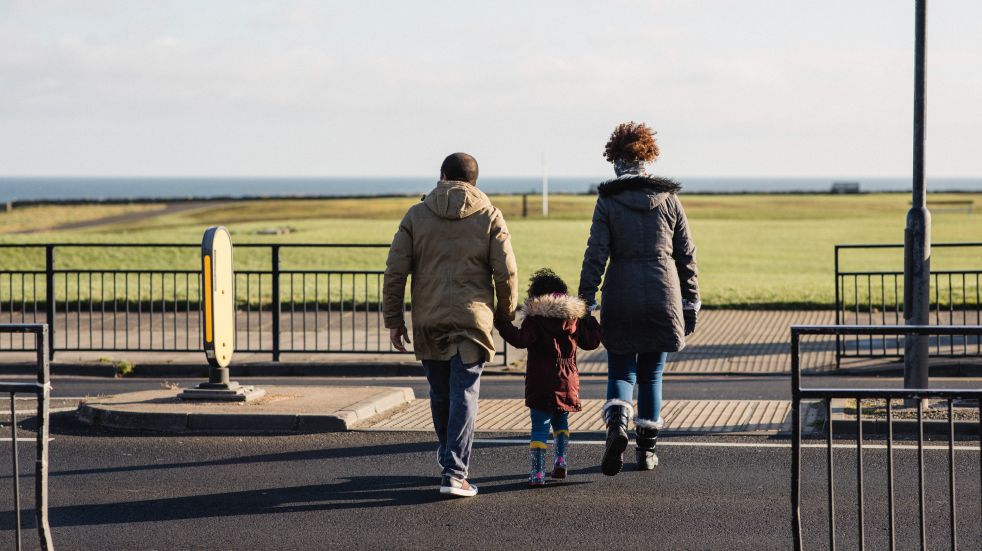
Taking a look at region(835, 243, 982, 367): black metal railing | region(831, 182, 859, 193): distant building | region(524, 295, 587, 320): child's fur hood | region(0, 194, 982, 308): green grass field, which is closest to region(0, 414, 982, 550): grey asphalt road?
region(524, 295, 587, 320): child's fur hood

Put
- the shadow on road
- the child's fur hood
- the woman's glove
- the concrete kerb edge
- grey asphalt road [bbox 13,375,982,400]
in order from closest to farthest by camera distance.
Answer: the shadow on road < the child's fur hood < the woman's glove < the concrete kerb edge < grey asphalt road [bbox 13,375,982,400]

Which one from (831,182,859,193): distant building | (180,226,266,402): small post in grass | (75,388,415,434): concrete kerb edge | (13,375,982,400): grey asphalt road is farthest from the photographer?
(831,182,859,193): distant building

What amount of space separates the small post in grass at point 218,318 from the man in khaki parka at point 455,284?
9.06ft

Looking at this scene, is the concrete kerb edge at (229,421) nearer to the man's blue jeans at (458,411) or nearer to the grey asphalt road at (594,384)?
the grey asphalt road at (594,384)

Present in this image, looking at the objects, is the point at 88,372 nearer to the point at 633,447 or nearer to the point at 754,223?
the point at 633,447

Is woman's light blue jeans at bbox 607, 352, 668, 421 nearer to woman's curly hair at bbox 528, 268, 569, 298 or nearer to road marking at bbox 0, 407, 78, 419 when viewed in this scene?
woman's curly hair at bbox 528, 268, 569, 298

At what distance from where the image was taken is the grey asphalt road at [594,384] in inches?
456

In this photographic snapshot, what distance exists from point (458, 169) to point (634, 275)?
122 centimetres

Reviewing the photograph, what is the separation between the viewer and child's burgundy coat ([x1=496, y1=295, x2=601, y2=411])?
748 centimetres

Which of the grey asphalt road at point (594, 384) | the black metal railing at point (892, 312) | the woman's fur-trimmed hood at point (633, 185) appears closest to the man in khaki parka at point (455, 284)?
the woman's fur-trimmed hood at point (633, 185)

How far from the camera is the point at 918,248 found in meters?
9.57

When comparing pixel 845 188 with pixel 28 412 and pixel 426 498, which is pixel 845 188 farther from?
pixel 426 498

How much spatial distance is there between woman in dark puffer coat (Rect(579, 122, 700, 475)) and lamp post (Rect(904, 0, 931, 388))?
255 cm

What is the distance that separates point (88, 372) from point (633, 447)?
7.13 metres
